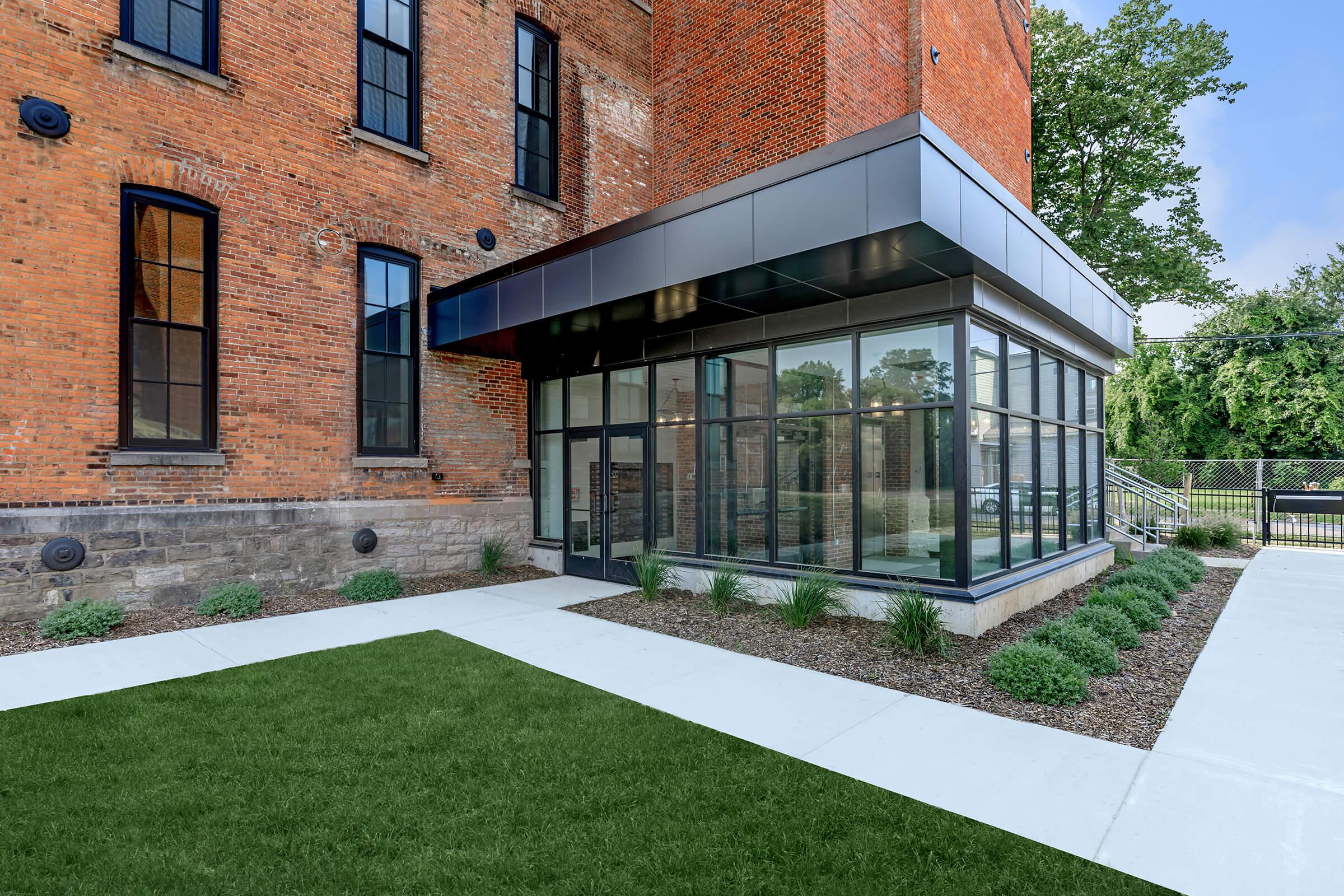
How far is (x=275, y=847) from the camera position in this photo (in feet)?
10.9

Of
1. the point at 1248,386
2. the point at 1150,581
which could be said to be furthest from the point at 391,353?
the point at 1248,386

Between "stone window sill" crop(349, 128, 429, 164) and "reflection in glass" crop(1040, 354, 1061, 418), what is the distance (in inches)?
375

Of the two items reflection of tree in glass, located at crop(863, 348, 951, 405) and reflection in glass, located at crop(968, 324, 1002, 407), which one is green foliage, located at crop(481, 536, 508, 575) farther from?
reflection in glass, located at crop(968, 324, 1002, 407)

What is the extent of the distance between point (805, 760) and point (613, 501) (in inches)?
269

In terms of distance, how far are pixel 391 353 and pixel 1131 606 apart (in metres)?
10.2

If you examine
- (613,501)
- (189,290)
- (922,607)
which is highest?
→ (189,290)

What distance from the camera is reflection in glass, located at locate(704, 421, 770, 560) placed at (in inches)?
355

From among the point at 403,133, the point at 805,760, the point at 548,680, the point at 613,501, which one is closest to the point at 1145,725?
the point at 805,760

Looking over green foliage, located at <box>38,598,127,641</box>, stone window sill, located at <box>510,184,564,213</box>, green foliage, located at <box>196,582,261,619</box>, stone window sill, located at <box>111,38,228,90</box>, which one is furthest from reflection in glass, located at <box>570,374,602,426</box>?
green foliage, located at <box>38,598,127,641</box>

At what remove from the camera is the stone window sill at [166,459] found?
7.91 metres

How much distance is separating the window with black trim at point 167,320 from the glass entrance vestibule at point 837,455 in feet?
16.0

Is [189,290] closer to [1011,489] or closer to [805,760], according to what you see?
[805,760]

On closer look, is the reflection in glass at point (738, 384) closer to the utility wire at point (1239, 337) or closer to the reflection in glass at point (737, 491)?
the reflection in glass at point (737, 491)

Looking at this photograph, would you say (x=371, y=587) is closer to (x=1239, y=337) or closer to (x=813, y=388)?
(x=813, y=388)
